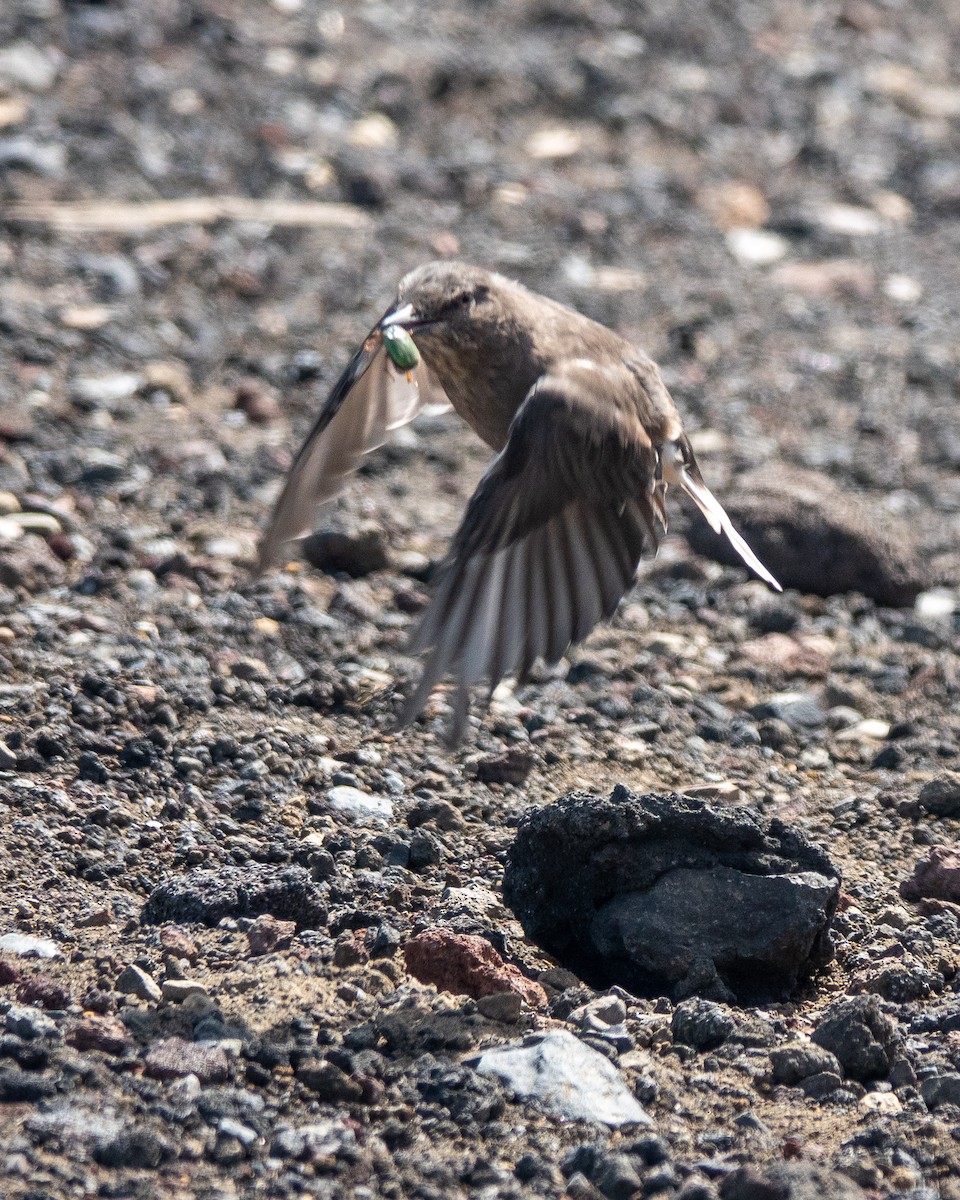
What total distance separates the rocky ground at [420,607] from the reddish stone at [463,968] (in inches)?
0.5

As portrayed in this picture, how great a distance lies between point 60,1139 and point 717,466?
4.94m

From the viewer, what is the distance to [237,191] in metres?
9.20

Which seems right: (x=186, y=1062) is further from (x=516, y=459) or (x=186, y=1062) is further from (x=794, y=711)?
(x=794, y=711)

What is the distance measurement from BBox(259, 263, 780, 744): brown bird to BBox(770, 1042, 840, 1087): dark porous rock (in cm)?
103

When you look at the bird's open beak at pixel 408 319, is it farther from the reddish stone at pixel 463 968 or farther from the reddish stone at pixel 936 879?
the reddish stone at pixel 936 879

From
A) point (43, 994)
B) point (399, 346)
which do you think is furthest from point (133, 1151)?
point (399, 346)

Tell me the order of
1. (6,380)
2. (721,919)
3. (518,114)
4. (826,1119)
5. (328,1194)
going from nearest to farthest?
(328,1194) → (826,1119) → (721,919) → (6,380) → (518,114)

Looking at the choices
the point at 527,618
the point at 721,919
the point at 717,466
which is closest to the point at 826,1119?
the point at 721,919

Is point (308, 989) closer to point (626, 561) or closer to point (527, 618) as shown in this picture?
point (527, 618)

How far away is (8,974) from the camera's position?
3.99 m

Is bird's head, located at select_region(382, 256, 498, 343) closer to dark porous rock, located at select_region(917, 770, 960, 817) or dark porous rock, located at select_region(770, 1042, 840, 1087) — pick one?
dark porous rock, located at select_region(917, 770, 960, 817)

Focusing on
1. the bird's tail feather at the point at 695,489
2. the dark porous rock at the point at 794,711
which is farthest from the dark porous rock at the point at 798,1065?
the dark porous rock at the point at 794,711

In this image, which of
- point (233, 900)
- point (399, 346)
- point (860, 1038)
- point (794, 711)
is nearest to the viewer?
point (860, 1038)

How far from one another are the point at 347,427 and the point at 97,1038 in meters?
2.66
